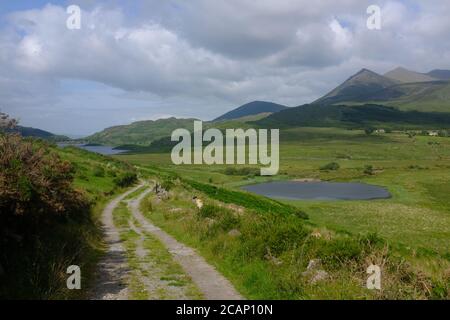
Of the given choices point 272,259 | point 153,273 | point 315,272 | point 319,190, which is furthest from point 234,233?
point 319,190

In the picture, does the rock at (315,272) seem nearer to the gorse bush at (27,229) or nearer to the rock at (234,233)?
the rock at (234,233)

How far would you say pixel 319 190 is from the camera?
13950 centimetres

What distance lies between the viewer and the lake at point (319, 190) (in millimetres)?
122875

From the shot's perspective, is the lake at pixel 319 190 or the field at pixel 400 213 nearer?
the field at pixel 400 213

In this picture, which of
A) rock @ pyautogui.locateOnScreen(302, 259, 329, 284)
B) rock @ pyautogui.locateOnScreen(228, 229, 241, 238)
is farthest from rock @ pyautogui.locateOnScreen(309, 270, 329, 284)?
rock @ pyautogui.locateOnScreen(228, 229, 241, 238)

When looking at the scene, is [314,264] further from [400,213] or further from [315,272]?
[400,213]

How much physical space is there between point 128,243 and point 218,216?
5.71 metres

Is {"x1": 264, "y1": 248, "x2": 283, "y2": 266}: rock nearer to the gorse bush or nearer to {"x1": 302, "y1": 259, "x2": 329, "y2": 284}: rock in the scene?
{"x1": 302, "y1": 259, "x2": 329, "y2": 284}: rock

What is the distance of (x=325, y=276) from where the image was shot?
47.8ft

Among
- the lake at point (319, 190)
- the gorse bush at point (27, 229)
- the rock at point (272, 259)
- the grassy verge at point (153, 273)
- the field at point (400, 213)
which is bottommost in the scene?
the lake at point (319, 190)

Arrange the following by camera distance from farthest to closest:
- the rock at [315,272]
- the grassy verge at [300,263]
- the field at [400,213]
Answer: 1. the field at [400,213]
2. the rock at [315,272]
3. the grassy verge at [300,263]

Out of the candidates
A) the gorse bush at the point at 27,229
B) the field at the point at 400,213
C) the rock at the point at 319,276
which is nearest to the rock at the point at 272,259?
the rock at the point at 319,276

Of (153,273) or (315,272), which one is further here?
(153,273)
